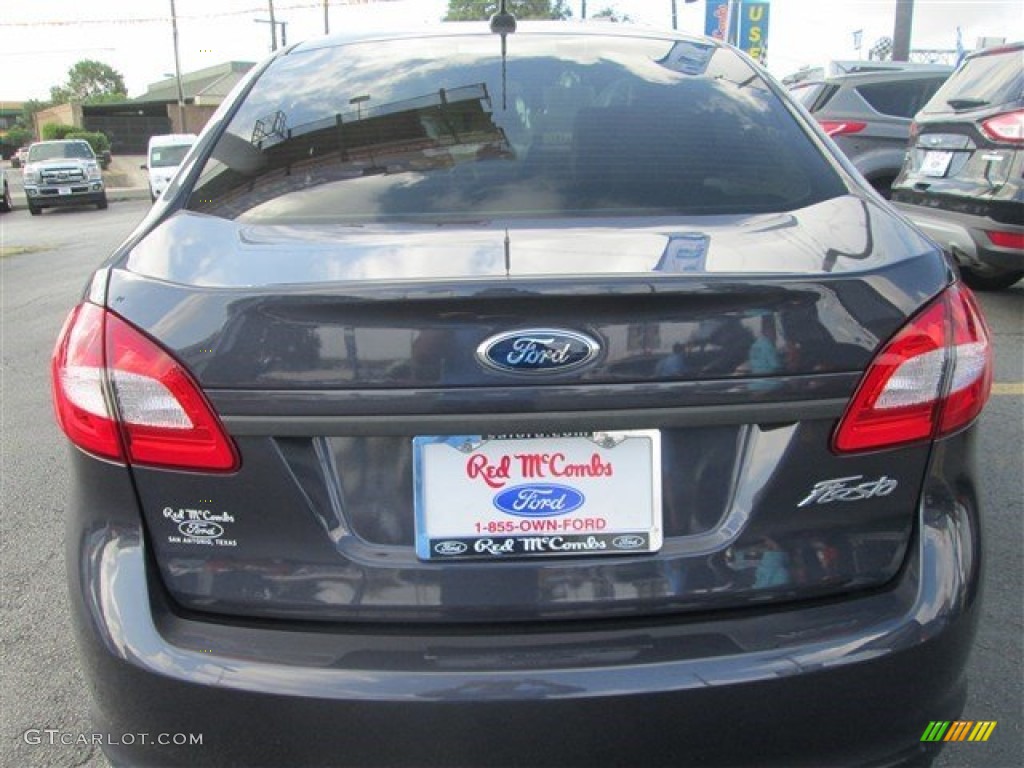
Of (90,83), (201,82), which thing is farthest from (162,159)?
(90,83)

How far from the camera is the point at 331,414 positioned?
1568 mm

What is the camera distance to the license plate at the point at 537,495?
1595 millimetres

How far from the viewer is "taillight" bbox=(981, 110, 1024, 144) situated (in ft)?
19.6

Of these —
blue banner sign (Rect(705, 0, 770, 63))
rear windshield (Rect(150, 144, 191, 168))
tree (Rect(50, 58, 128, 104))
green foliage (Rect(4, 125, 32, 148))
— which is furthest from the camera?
tree (Rect(50, 58, 128, 104))

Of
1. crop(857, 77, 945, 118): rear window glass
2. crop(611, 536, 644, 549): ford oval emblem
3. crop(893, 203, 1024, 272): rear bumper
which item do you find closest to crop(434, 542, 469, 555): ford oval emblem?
crop(611, 536, 644, 549): ford oval emblem

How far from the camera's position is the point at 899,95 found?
32.1 ft

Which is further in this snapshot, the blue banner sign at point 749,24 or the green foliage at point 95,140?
the green foliage at point 95,140

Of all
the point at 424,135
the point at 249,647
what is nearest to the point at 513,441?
the point at 249,647

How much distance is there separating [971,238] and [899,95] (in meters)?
4.24

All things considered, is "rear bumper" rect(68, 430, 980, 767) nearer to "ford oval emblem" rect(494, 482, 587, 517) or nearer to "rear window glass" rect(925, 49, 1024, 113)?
"ford oval emblem" rect(494, 482, 587, 517)

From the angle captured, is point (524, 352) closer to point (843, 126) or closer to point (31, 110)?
point (843, 126)

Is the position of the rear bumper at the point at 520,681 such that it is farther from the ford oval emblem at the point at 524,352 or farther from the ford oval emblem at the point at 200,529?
the ford oval emblem at the point at 524,352

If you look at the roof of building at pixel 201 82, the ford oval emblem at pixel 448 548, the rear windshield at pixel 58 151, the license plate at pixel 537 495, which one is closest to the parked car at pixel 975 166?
the license plate at pixel 537 495

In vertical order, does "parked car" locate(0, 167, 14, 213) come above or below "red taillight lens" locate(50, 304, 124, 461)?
below
